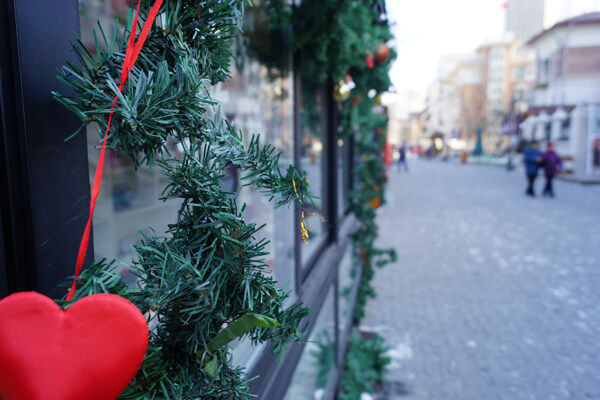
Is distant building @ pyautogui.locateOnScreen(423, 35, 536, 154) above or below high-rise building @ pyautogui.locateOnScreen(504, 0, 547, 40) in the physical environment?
below

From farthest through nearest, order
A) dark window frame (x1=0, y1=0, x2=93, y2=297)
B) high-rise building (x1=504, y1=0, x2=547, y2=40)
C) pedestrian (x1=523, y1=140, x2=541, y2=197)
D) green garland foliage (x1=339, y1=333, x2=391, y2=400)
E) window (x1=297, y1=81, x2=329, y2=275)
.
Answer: high-rise building (x1=504, y1=0, x2=547, y2=40) < pedestrian (x1=523, y1=140, x2=541, y2=197) < green garland foliage (x1=339, y1=333, x2=391, y2=400) < window (x1=297, y1=81, x2=329, y2=275) < dark window frame (x1=0, y1=0, x2=93, y2=297)

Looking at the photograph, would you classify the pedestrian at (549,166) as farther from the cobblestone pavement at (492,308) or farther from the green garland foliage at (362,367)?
the green garland foliage at (362,367)

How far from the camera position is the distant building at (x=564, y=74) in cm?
2511

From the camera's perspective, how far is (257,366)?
1427 mm

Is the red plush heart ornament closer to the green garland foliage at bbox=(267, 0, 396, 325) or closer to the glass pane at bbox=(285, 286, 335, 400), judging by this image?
the green garland foliage at bbox=(267, 0, 396, 325)

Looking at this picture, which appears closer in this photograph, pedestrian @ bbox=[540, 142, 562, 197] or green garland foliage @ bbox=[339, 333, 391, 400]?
green garland foliage @ bbox=[339, 333, 391, 400]

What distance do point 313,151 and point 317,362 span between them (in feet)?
4.75

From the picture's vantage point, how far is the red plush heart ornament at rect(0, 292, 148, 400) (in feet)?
1.52

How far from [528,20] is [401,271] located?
153 meters

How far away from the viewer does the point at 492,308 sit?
206 inches

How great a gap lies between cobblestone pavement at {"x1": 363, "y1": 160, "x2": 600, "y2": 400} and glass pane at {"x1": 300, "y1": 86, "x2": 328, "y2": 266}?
1.44 m

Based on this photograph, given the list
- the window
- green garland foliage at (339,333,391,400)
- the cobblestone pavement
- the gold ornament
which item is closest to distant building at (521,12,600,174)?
the cobblestone pavement

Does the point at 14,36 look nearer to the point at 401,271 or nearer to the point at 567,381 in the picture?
the point at 567,381

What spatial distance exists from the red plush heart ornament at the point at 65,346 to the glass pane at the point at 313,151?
2273mm
